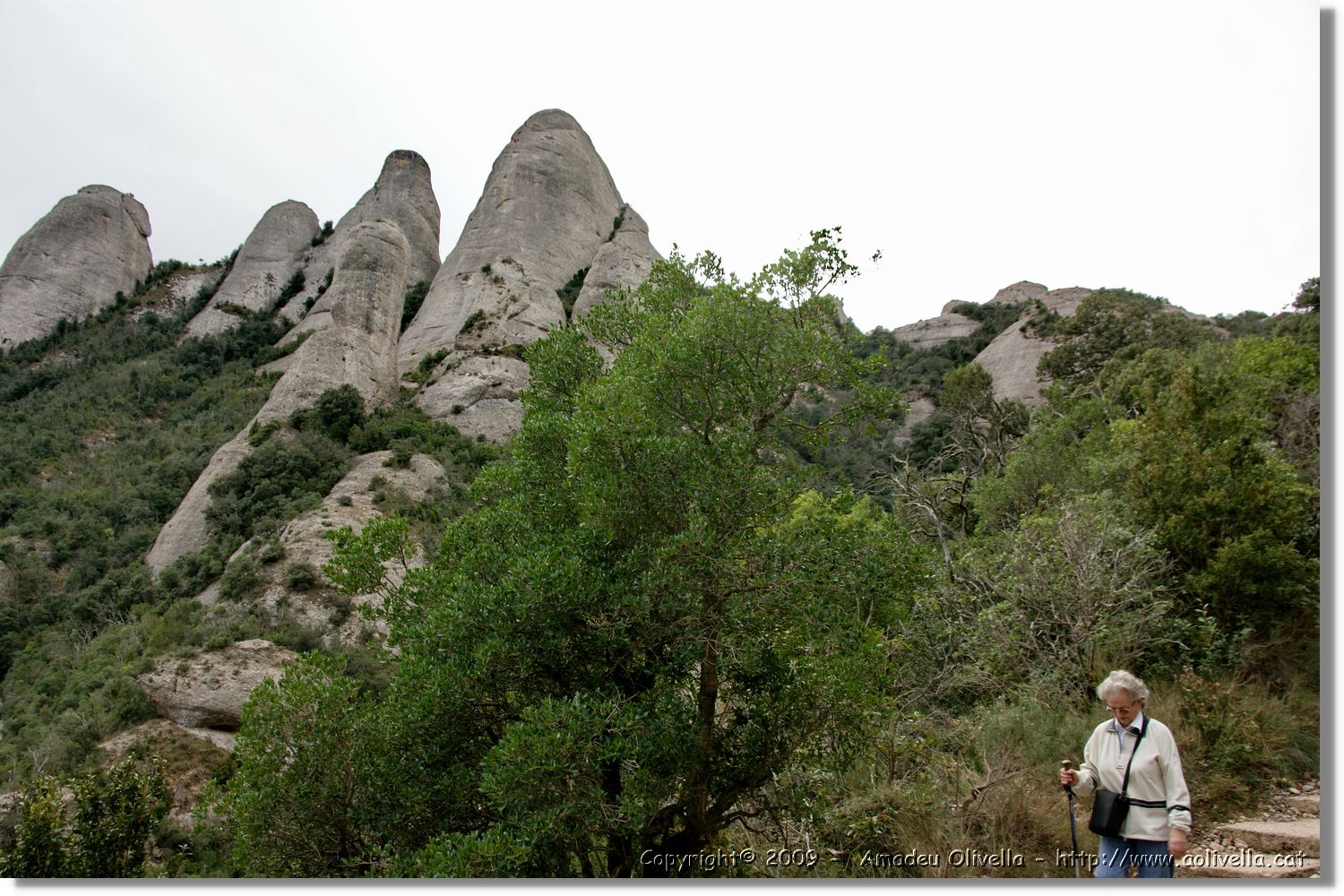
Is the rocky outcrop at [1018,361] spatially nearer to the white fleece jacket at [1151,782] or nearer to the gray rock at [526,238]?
the gray rock at [526,238]

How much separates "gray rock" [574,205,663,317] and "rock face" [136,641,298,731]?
17466 mm

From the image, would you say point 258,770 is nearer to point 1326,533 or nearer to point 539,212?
point 1326,533

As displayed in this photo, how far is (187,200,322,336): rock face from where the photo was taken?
3344 cm

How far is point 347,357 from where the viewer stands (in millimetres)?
22141

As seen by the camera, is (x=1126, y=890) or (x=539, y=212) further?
(x=539, y=212)

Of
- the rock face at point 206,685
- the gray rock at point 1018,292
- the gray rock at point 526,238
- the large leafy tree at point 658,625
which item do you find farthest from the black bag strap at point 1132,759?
the gray rock at point 1018,292

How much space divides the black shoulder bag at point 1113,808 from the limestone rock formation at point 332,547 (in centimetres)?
1054

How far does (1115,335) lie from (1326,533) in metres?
23.8

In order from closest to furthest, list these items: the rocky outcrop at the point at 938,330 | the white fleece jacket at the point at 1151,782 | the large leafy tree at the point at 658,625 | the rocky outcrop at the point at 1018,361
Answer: the white fleece jacket at the point at 1151,782
the large leafy tree at the point at 658,625
the rocky outcrop at the point at 1018,361
the rocky outcrop at the point at 938,330

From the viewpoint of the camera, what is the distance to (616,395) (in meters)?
6.22

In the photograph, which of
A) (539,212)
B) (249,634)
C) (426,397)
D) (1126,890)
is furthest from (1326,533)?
(539,212)

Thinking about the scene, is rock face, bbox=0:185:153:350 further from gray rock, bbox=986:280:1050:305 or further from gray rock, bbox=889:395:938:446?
gray rock, bbox=986:280:1050:305

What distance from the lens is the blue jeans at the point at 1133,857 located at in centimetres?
338

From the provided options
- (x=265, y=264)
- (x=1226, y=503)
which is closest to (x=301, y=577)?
(x=1226, y=503)
